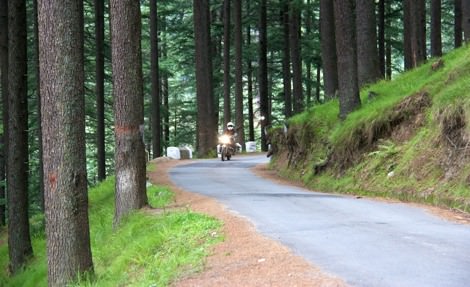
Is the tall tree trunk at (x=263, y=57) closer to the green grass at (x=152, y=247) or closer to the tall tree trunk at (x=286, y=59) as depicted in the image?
the tall tree trunk at (x=286, y=59)

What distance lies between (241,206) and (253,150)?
2794 cm

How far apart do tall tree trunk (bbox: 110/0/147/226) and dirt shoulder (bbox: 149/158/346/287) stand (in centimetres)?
323

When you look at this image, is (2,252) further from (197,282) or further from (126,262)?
(197,282)

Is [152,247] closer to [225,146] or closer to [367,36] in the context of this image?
[367,36]

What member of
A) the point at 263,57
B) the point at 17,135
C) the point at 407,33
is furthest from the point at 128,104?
the point at 263,57

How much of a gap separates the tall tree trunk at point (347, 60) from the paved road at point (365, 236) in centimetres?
444

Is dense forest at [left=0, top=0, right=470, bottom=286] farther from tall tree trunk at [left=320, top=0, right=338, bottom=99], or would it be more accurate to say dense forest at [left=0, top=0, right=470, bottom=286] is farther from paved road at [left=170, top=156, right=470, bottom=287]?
paved road at [left=170, top=156, right=470, bottom=287]

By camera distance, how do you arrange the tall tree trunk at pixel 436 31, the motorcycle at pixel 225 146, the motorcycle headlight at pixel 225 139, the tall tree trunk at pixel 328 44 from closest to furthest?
1. the tall tree trunk at pixel 328 44
2. the tall tree trunk at pixel 436 31
3. the motorcycle at pixel 225 146
4. the motorcycle headlight at pixel 225 139

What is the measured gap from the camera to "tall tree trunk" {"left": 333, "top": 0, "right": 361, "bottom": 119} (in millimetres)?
16125

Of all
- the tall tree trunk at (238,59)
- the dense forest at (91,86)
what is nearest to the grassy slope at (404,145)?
the dense forest at (91,86)

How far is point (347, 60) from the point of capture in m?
16.2

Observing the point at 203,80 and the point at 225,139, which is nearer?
the point at 225,139

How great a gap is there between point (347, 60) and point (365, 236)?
30.6 ft

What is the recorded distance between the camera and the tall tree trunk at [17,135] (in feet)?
47.8
